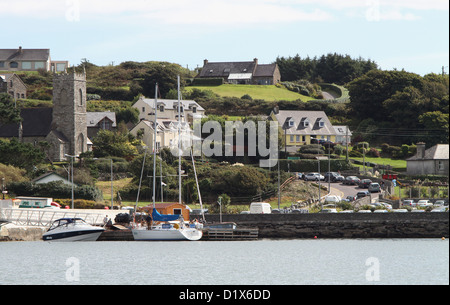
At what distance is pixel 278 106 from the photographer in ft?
363

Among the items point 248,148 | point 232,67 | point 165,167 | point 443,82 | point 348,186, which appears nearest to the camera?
point 165,167

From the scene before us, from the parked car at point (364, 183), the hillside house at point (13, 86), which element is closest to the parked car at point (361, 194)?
the parked car at point (364, 183)

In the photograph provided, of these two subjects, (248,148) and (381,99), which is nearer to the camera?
(248,148)

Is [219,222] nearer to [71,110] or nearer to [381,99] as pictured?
[71,110]

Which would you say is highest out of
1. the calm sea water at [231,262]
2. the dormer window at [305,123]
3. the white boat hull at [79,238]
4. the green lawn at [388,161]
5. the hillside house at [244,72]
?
the hillside house at [244,72]

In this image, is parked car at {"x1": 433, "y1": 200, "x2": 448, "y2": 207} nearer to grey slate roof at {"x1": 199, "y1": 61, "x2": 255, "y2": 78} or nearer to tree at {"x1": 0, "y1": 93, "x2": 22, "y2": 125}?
tree at {"x1": 0, "y1": 93, "x2": 22, "y2": 125}

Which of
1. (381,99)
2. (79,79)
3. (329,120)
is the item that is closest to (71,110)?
(79,79)

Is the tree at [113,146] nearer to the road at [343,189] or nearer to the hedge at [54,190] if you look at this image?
the hedge at [54,190]

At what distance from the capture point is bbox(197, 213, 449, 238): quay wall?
52594 mm

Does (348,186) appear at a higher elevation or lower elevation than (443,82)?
lower

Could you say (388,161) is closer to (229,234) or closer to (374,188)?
(374,188)

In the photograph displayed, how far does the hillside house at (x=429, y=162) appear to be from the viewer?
78500mm

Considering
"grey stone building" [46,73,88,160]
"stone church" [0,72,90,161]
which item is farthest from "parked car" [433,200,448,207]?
"stone church" [0,72,90,161]

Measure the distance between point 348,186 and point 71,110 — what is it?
32131 millimetres
